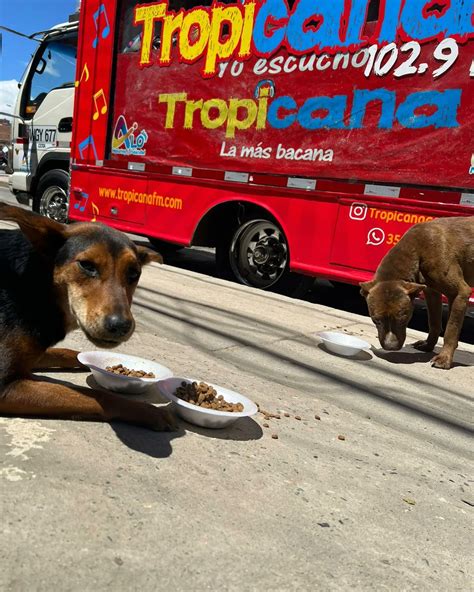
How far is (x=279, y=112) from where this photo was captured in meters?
6.15

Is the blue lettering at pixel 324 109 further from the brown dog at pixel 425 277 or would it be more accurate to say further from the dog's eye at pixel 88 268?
the dog's eye at pixel 88 268

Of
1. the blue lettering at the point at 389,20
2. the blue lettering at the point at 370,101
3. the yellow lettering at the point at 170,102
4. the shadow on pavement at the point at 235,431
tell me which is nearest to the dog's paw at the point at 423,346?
the blue lettering at the point at 370,101

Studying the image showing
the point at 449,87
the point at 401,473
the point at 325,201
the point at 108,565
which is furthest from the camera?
the point at 325,201

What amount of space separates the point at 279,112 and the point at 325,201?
4.07 feet

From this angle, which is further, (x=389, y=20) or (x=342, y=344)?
(x=389, y=20)

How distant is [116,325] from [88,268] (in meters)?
0.32

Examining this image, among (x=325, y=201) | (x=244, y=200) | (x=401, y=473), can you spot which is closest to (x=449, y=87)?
(x=325, y=201)

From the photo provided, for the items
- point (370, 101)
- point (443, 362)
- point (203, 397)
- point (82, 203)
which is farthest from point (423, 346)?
point (82, 203)

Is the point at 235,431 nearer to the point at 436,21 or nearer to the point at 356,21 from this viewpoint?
the point at 436,21

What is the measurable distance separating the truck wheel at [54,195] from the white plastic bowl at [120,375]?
6680 millimetres

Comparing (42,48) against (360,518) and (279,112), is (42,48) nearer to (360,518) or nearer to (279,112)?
(279,112)

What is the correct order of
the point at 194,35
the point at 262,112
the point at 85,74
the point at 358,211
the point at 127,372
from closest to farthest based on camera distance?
the point at 127,372
the point at 358,211
the point at 262,112
the point at 194,35
the point at 85,74

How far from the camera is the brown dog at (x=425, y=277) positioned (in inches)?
177

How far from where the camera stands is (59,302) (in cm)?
242
